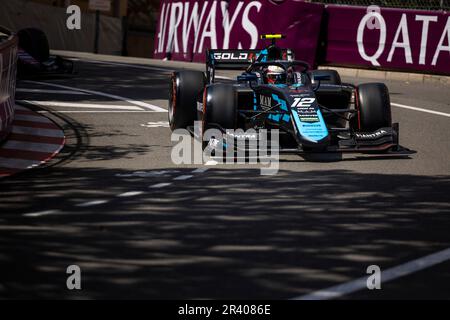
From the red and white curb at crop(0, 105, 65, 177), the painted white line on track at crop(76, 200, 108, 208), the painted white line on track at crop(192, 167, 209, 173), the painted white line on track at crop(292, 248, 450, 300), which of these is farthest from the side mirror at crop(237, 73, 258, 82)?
the painted white line on track at crop(292, 248, 450, 300)

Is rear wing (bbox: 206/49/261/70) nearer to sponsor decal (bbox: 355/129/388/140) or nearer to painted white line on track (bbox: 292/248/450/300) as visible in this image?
sponsor decal (bbox: 355/129/388/140)

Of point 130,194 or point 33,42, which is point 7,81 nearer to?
point 130,194

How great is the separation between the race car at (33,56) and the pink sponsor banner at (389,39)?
616 centimetres

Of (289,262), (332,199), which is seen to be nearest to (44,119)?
(332,199)

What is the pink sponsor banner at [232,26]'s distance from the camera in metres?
20.2

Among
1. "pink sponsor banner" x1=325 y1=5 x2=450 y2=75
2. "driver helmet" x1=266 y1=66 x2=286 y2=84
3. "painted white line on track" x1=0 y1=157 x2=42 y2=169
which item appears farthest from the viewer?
A: "pink sponsor banner" x1=325 y1=5 x2=450 y2=75

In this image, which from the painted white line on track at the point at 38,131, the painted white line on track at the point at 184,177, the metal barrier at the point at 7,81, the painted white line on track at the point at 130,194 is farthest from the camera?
the painted white line on track at the point at 38,131

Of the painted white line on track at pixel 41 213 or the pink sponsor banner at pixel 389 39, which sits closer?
the painted white line on track at pixel 41 213

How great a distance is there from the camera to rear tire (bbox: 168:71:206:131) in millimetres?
11273

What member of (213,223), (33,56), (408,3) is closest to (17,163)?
(213,223)

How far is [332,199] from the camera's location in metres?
7.77

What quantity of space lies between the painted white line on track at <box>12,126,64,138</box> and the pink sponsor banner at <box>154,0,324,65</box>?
378 inches

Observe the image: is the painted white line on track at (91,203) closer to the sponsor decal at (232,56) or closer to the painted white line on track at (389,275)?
the painted white line on track at (389,275)

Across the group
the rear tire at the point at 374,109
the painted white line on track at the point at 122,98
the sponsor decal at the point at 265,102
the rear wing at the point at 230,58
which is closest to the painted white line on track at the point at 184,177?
the sponsor decal at the point at 265,102
